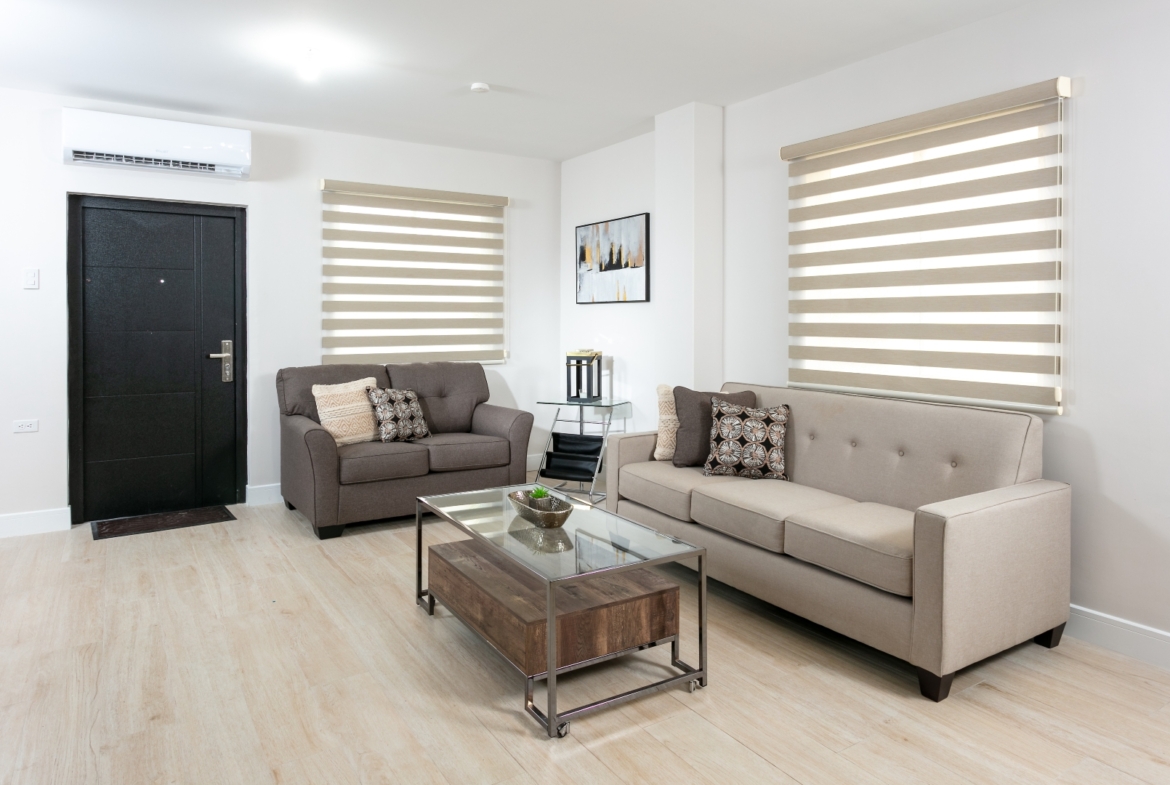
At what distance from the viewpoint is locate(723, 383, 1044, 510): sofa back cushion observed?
111 inches

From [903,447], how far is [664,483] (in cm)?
108

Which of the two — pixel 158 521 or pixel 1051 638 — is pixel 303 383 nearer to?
pixel 158 521

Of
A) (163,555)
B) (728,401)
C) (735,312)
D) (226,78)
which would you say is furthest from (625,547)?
(226,78)

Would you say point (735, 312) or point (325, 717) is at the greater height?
point (735, 312)

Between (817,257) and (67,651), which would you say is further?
(817,257)

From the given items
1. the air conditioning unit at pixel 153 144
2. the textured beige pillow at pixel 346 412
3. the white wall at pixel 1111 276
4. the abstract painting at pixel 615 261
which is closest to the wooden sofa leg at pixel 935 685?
the white wall at pixel 1111 276

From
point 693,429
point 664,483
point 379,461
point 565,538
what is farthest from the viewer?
point 379,461

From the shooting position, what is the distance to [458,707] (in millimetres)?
2383

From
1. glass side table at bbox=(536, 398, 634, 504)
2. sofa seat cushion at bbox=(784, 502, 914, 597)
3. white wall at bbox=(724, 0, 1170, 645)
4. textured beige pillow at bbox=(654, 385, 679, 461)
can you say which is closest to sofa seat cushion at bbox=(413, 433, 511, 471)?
glass side table at bbox=(536, 398, 634, 504)

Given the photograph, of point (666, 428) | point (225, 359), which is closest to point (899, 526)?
point (666, 428)

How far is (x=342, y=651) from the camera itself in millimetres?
2787

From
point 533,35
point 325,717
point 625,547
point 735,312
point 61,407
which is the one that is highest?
point 533,35

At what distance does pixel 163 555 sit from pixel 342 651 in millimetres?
1754

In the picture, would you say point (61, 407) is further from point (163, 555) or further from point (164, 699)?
point (164, 699)
